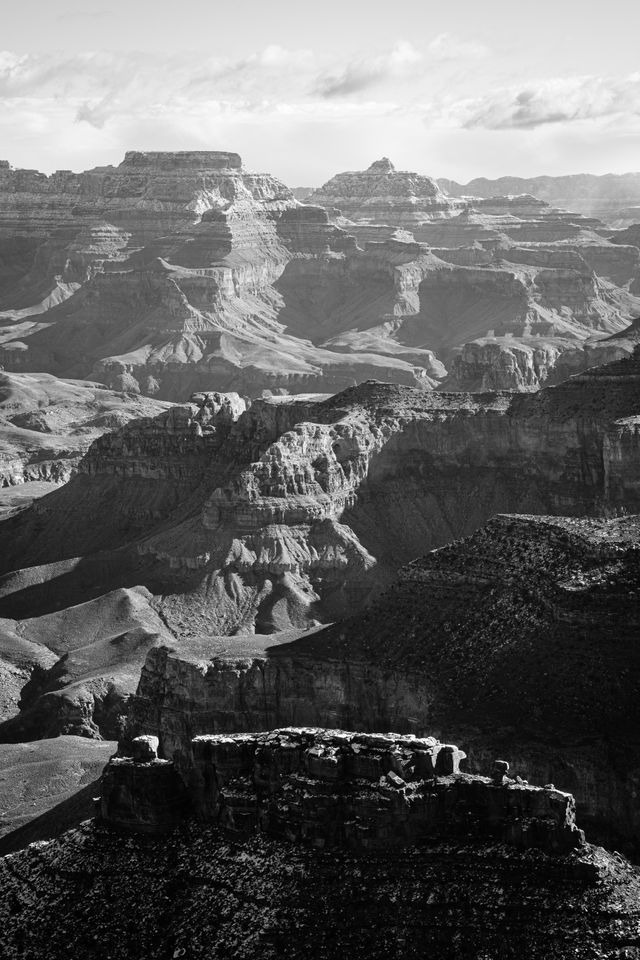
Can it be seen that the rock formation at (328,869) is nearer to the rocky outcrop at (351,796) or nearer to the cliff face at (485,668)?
the rocky outcrop at (351,796)

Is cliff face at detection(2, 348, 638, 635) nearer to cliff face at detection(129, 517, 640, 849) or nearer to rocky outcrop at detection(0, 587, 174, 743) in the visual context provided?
rocky outcrop at detection(0, 587, 174, 743)

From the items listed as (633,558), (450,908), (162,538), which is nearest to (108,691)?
(162,538)

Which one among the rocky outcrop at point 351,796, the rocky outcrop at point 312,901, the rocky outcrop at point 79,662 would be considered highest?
the rocky outcrop at point 351,796

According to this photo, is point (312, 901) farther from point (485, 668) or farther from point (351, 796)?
point (485, 668)

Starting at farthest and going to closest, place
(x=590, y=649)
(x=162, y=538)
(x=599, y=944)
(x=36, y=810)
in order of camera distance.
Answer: (x=162, y=538) < (x=36, y=810) < (x=590, y=649) < (x=599, y=944)

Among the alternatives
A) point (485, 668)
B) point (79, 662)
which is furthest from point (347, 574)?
point (485, 668)

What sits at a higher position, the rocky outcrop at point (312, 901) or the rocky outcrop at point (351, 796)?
the rocky outcrop at point (351, 796)

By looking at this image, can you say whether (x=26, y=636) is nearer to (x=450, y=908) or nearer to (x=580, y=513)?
(x=580, y=513)

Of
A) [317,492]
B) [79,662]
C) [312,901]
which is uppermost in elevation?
[317,492]

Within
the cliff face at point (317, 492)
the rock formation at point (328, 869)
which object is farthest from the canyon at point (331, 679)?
the cliff face at point (317, 492)
